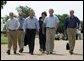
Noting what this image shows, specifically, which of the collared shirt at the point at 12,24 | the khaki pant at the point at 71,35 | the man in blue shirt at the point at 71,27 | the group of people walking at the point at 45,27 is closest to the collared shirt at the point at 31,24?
the group of people walking at the point at 45,27

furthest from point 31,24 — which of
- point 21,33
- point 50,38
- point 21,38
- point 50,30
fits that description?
point 21,38

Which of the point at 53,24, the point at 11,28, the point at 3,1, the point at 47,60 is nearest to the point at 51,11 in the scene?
the point at 53,24

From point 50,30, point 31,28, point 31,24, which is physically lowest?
point 50,30

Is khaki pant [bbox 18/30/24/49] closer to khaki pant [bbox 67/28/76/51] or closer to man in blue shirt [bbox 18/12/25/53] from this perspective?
man in blue shirt [bbox 18/12/25/53]

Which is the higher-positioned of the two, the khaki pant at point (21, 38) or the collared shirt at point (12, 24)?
the collared shirt at point (12, 24)

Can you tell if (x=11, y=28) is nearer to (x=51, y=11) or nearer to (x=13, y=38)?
(x=13, y=38)

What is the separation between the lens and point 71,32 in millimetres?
19281

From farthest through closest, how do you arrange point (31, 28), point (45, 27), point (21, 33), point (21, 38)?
point (21, 38)
point (21, 33)
point (45, 27)
point (31, 28)

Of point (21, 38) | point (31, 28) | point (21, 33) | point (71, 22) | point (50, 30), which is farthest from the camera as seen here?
point (21, 38)

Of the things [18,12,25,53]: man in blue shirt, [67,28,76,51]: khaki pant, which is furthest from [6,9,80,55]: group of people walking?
[18,12,25,53]: man in blue shirt

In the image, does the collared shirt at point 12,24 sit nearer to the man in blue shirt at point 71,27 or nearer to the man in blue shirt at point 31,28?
the man in blue shirt at point 31,28

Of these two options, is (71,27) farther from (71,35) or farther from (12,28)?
(12,28)

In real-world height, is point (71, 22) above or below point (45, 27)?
above

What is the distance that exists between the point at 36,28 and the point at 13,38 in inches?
46.1
